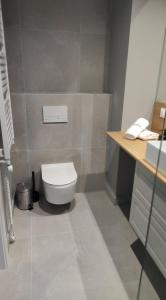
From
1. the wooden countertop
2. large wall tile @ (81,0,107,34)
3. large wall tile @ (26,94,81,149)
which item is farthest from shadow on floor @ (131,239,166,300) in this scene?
large wall tile @ (81,0,107,34)

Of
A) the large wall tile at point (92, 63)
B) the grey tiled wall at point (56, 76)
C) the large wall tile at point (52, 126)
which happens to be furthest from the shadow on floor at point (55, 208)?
the large wall tile at point (92, 63)

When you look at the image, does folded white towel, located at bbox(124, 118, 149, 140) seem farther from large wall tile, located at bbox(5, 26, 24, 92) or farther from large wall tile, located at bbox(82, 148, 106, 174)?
large wall tile, located at bbox(5, 26, 24, 92)

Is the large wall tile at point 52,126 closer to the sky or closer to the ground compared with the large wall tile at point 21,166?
closer to the sky

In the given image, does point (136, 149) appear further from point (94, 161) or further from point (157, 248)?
point (94, 161)

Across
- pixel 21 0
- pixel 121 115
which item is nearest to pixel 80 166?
pixel 121 115

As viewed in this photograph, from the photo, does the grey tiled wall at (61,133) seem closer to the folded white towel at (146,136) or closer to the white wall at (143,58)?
the white wall at (143,58)

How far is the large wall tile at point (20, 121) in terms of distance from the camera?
7.18 ft

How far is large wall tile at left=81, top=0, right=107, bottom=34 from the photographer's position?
220 centimetres

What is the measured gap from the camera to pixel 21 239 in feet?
6.44

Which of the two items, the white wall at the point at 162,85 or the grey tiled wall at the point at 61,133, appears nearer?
the white wall at the point at 162,85

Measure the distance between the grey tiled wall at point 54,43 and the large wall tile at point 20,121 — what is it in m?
0.18

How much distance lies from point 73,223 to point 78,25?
203 centimetres

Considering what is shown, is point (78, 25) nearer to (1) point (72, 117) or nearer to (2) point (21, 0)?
(2) point (21, 0)

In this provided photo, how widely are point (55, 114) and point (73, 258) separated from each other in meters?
1.40
